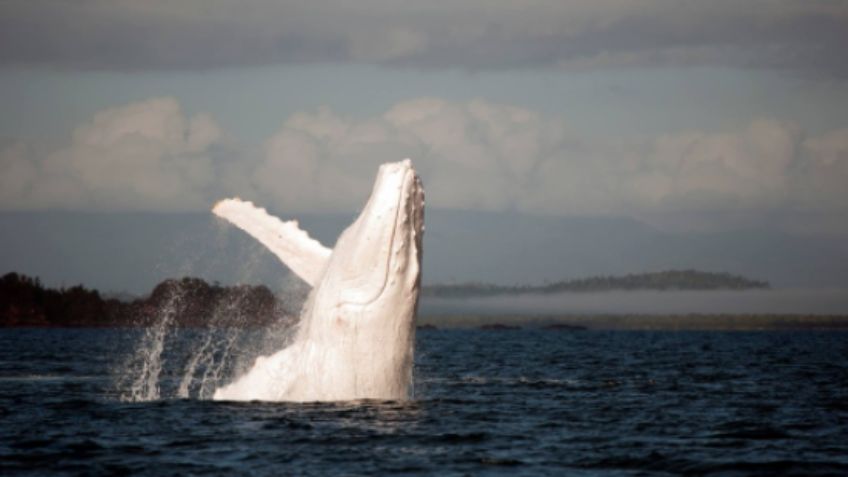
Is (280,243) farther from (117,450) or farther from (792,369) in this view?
(792,369)

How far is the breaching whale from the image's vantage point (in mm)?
16562

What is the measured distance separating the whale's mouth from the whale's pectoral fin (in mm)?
998

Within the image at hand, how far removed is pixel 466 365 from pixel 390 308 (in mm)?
23394

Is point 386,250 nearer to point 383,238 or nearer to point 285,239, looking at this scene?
point 383,238

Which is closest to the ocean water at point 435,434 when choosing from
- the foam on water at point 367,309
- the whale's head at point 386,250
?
the foam on water at point 367,309

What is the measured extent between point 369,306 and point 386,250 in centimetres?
72

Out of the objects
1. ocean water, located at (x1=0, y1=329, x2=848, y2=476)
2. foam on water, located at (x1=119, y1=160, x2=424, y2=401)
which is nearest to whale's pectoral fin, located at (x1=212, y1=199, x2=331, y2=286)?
foam on water, located at (x1=119, y1=160, x2=424, y2=401)

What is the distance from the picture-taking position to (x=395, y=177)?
16609mm

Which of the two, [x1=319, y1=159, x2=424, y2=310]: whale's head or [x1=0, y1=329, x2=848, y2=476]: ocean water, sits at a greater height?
[x1=319, y1=159, x2=424, y2=310]: whale's head

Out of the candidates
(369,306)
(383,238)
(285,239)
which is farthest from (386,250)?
(285,239)

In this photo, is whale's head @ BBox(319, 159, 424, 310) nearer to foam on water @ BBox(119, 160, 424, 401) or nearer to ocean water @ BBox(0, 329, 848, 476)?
foam on water @ BBox(119, 160, 424, 401)

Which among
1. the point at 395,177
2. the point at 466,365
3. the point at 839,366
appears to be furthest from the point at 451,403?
the point at 839,366

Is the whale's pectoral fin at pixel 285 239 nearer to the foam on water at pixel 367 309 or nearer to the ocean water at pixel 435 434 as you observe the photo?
the foam on water at pixel 367 309

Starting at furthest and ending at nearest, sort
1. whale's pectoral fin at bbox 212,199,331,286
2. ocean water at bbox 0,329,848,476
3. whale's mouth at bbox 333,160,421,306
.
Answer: whale's pectoral fin at bbox 212,199,331,286
whale's mouth at bbox 333,160,421,306
ocean water at bbox 0,329,848,476
